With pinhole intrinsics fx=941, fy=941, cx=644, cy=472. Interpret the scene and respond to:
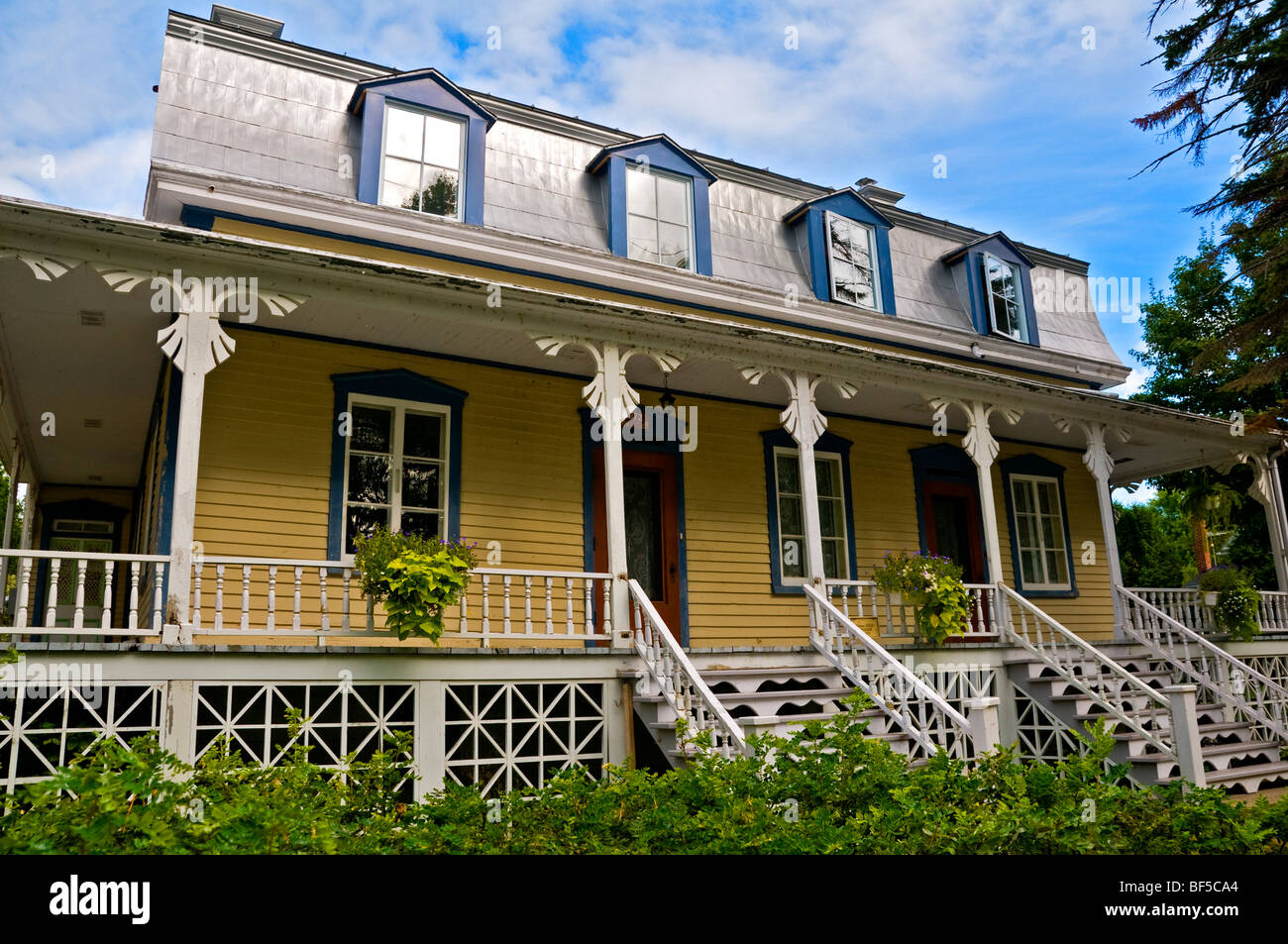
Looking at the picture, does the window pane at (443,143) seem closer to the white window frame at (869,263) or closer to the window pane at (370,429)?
the window pane at (370,429)

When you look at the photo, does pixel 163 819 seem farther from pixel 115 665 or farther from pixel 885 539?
pixel 885 539

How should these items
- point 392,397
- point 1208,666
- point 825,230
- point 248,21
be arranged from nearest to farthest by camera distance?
point 392,397 < point 1208,666 < point 248,21 < point 825,230

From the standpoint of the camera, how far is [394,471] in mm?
9414

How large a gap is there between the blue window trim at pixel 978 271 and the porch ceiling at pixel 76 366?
11.4 metres

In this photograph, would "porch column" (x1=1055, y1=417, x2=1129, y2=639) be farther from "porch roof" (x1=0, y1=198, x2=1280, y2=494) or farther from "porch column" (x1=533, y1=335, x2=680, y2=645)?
"porch column" (x1=533, y1=335, x2=680, y2=645)

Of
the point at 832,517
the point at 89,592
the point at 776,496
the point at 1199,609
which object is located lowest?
the point at 1199,609

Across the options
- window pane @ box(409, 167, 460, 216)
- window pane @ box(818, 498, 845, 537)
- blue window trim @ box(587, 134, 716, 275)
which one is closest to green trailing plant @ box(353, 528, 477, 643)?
window pane @ box(409, 167, 460, 216)

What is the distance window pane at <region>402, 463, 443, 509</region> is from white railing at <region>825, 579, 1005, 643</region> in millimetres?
4092

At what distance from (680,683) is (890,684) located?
77.3 inches

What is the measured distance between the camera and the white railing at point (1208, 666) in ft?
34.0

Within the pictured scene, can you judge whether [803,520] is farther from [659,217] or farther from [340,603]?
[340,603]

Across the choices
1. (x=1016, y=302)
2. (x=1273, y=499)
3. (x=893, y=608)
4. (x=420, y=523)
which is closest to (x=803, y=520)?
(x=893, y=608)

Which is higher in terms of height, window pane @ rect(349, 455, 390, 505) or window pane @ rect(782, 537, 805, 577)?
window pane @ rect(349, 455, 390, 505)

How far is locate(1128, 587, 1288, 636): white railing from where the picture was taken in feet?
40.3
